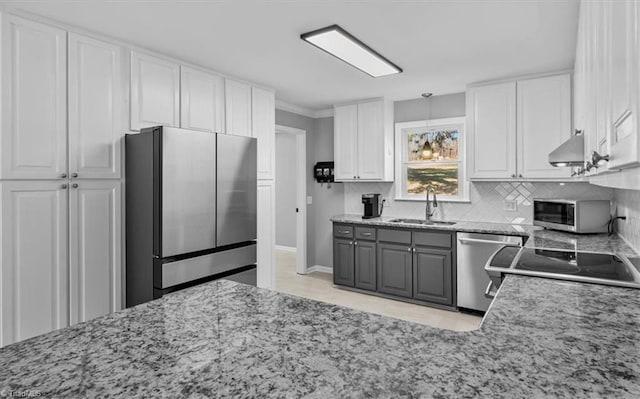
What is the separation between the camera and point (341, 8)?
227 cm

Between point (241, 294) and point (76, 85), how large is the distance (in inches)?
87.6

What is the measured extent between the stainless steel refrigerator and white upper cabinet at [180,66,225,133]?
18.3 inches

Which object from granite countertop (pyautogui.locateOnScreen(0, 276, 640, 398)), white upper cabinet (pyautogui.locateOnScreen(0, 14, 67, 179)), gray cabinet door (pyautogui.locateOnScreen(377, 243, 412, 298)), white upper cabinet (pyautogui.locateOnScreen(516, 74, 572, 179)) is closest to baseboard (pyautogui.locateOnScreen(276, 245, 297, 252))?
gray cabinet door (pyautogui.locateOnScreen(377, 243, 412, 298))

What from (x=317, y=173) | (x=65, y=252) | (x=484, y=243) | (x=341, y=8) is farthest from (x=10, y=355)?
(x=317, y=173)

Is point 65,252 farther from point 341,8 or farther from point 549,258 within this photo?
point 549,258

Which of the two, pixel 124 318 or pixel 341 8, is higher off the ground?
pixel 341 8

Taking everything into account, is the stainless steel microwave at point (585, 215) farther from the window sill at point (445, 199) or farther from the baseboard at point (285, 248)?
→ the baseboard at point (285, 248)

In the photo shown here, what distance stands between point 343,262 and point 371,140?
1614mm

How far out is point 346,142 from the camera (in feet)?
15.9

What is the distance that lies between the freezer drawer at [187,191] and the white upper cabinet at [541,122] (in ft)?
9.87

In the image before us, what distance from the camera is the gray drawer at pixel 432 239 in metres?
3.81

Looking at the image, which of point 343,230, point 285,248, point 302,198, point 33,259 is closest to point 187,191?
point 33,259

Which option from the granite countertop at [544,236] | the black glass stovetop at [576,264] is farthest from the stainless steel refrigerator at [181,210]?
the black glass stovetop at [576,264]

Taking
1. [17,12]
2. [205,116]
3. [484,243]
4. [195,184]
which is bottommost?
[484,243]
